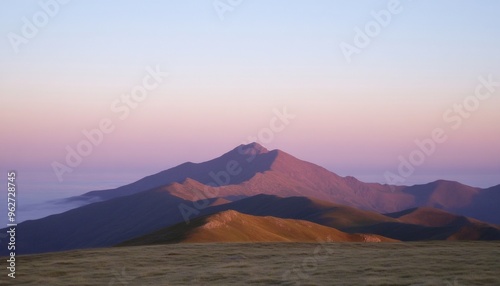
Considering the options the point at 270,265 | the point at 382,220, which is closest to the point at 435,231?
the point at 382,220

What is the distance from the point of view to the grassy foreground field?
113 ft

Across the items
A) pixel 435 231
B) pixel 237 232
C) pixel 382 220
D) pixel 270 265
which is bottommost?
pixel 270 265

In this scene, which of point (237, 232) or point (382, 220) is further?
point (382, 220)

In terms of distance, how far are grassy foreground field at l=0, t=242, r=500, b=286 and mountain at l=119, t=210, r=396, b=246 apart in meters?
15.8

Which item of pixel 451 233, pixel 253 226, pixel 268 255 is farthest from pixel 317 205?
pixel 268 255

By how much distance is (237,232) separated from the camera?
72.8 m

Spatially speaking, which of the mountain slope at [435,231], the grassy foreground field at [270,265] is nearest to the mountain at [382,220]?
the mountain slope at [435,231]

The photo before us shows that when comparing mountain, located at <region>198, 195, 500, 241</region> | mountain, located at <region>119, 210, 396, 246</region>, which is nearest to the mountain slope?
mountain, located at <region>198, 195, 500, 241</region>

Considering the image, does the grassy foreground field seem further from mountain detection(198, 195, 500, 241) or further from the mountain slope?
mountain detection(198, 195, 500, 241)

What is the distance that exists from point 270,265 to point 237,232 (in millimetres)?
32728

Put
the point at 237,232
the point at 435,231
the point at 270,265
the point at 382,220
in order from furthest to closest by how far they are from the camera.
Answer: the point at 382,220, the point at 435,231, the point at 237,232, the point at 270,265

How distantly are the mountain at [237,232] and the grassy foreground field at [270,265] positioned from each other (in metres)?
15.8

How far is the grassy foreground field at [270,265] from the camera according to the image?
34.4 m

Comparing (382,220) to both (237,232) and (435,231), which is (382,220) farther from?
(237,232)
